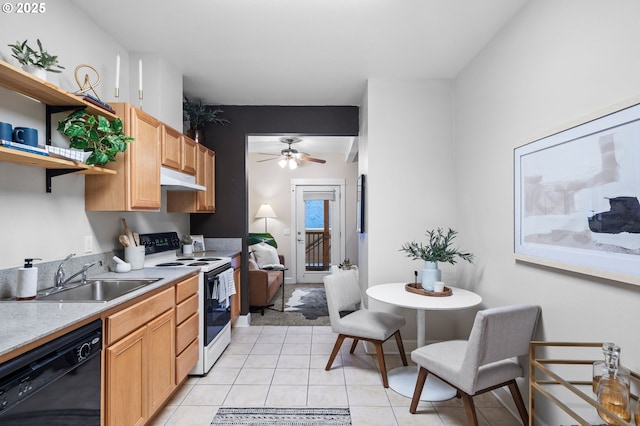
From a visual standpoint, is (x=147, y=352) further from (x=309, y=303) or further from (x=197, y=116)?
(x=309, y=303)

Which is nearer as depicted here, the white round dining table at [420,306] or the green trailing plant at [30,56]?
the green trailing plant at [30,56]

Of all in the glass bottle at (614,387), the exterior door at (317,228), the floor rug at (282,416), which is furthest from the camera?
the exterior door at (317,228)

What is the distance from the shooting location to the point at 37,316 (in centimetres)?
142

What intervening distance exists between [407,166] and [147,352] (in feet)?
8.47

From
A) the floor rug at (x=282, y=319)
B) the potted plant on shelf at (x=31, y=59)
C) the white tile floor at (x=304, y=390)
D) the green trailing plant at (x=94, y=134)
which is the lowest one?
the floor rug at (x=282, y=319)

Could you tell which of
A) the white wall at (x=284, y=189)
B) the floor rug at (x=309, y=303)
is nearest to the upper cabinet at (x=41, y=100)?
the floor rug at (x=309, y=303)

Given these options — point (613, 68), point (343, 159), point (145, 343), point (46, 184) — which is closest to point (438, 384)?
point (145, 343)

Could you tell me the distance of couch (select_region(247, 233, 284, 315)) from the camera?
4480 mm

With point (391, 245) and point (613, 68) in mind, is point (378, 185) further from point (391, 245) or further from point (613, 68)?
point (613, 68)

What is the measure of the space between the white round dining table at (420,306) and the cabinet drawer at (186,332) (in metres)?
1.36

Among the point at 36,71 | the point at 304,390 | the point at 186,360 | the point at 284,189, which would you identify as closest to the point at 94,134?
the point at 36,71

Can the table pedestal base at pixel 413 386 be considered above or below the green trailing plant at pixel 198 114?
below

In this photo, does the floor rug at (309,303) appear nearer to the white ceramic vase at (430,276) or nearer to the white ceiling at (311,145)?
the white ceramic vase at (430,276)

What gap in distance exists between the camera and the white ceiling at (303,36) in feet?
7.09
